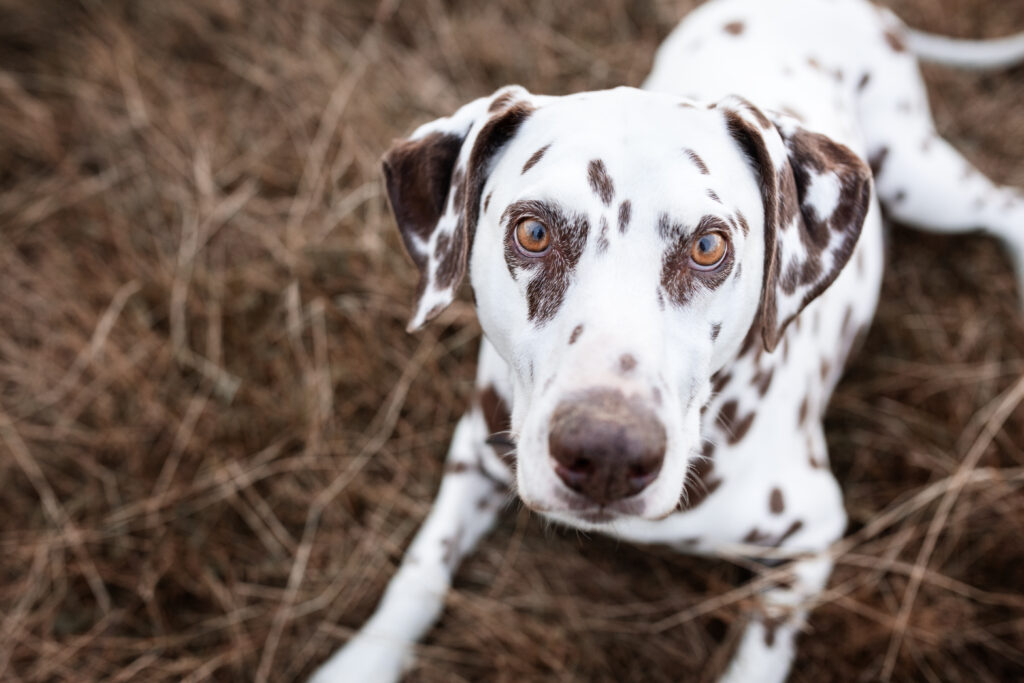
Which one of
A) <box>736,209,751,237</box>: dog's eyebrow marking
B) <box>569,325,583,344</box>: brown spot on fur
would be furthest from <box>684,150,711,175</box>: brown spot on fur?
<box>569,325,583,344</box>: brown spot on fur

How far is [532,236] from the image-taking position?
1.97 m

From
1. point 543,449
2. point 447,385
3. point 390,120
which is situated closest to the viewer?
point 543,449

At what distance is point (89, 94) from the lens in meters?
4.43

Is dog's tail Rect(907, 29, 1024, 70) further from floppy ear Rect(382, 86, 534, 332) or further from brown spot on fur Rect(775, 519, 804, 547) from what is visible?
floppy ear Rect(382, 86, 534, 332)

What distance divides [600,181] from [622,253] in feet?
0.57

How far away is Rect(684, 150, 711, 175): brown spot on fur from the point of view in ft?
6.44

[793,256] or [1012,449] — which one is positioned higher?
[793,256]

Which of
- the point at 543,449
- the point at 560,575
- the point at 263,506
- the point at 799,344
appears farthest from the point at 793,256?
the point at 263,506

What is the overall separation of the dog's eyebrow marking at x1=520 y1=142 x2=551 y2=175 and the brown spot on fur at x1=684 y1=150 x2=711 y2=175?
0.33 metres

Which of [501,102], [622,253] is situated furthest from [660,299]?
[501,102]

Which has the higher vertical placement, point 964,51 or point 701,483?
point 964,51

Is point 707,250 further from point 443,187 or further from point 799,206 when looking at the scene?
point 443,187

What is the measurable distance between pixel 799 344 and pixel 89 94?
148 inches

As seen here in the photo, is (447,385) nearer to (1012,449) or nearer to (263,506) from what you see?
(263,506)
